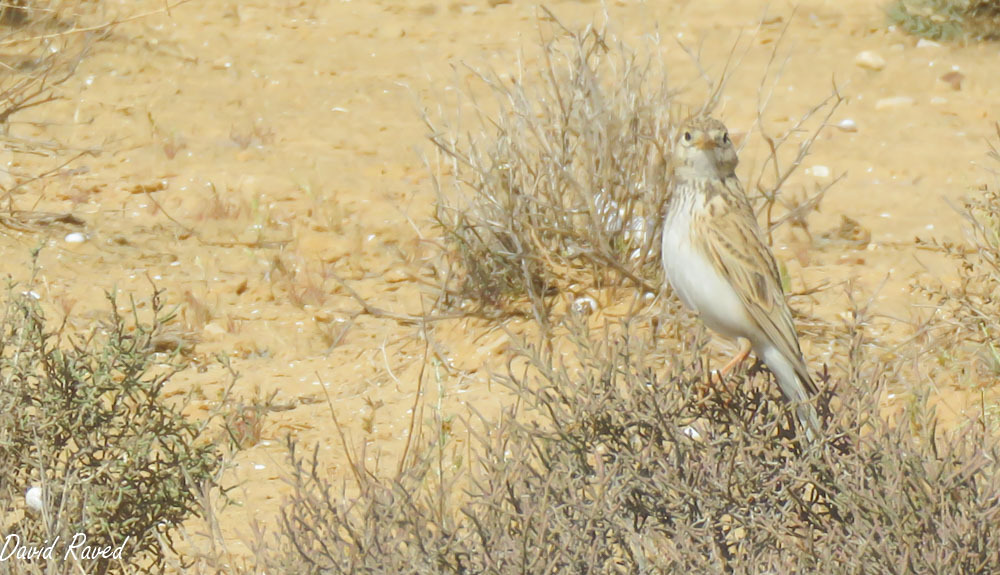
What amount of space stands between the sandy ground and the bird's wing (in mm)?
951

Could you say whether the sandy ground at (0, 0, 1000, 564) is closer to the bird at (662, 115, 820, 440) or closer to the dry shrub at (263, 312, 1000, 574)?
the bird at (662, 115, 820, 440)

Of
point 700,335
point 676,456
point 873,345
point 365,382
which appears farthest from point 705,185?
point 365,382

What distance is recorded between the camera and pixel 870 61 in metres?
9.20

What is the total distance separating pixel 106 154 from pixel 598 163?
353cm

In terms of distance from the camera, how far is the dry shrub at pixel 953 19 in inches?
382

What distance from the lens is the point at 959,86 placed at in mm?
8797

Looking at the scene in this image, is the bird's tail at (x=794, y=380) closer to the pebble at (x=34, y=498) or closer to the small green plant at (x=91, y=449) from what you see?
the small green plant at (x=91, y=449)

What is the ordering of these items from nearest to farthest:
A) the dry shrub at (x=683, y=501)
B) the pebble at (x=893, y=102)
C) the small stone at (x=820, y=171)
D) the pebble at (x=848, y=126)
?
the dry shrub at (x=683, y=501) → the small stone at (x=820, y=171) → the pebble at (x=848, y=126) → the pebble at (x=893, y=102)

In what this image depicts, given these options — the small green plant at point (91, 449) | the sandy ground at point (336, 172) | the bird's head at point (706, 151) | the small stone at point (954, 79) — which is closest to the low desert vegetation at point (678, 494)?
the small green plant at point (91, 449)

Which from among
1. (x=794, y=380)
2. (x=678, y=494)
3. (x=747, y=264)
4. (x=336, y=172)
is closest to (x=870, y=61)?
(x=336, y=172)

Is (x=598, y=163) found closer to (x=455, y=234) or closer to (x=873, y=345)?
(x=455, y=234)

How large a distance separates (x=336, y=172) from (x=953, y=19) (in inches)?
197

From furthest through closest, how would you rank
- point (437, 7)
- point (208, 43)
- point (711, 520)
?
1. point (437, 7)
2. point (208, 43)
3. point (711, 520)

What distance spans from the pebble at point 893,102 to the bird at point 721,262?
200 inches
